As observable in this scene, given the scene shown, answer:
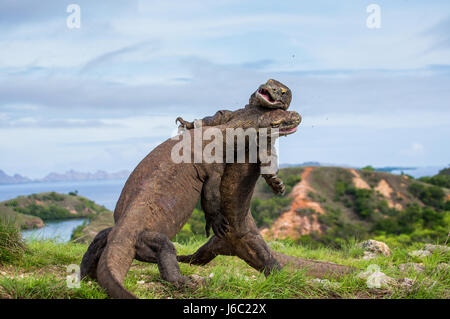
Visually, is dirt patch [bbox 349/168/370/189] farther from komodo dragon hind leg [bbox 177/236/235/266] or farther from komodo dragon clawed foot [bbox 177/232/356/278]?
komodo dragon hind leg [bbox 177/236/235/266]

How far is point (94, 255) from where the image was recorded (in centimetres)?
543

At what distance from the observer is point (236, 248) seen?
6.68 metres

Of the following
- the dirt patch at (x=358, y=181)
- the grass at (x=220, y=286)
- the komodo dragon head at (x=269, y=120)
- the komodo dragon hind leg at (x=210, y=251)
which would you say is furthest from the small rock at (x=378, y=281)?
the dirt patch at (x=358, y=181)

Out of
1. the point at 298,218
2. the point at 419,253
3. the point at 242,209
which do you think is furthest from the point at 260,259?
the point at 298,218

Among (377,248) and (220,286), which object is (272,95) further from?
(377,248)

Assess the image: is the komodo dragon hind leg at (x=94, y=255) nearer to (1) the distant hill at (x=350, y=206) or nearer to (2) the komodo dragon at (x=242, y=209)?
(2) the komodo dragon at (x=242, y=209)

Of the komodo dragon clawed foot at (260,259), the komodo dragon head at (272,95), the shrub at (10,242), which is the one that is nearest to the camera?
the komodo dragon head at (272,95)

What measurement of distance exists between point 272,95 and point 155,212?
6.29 feet

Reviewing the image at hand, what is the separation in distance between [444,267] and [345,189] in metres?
29.7

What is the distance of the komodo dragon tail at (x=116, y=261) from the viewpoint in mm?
4591

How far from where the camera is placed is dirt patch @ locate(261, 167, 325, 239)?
1208 inches

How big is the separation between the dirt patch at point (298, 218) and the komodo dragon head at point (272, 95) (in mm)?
23463
